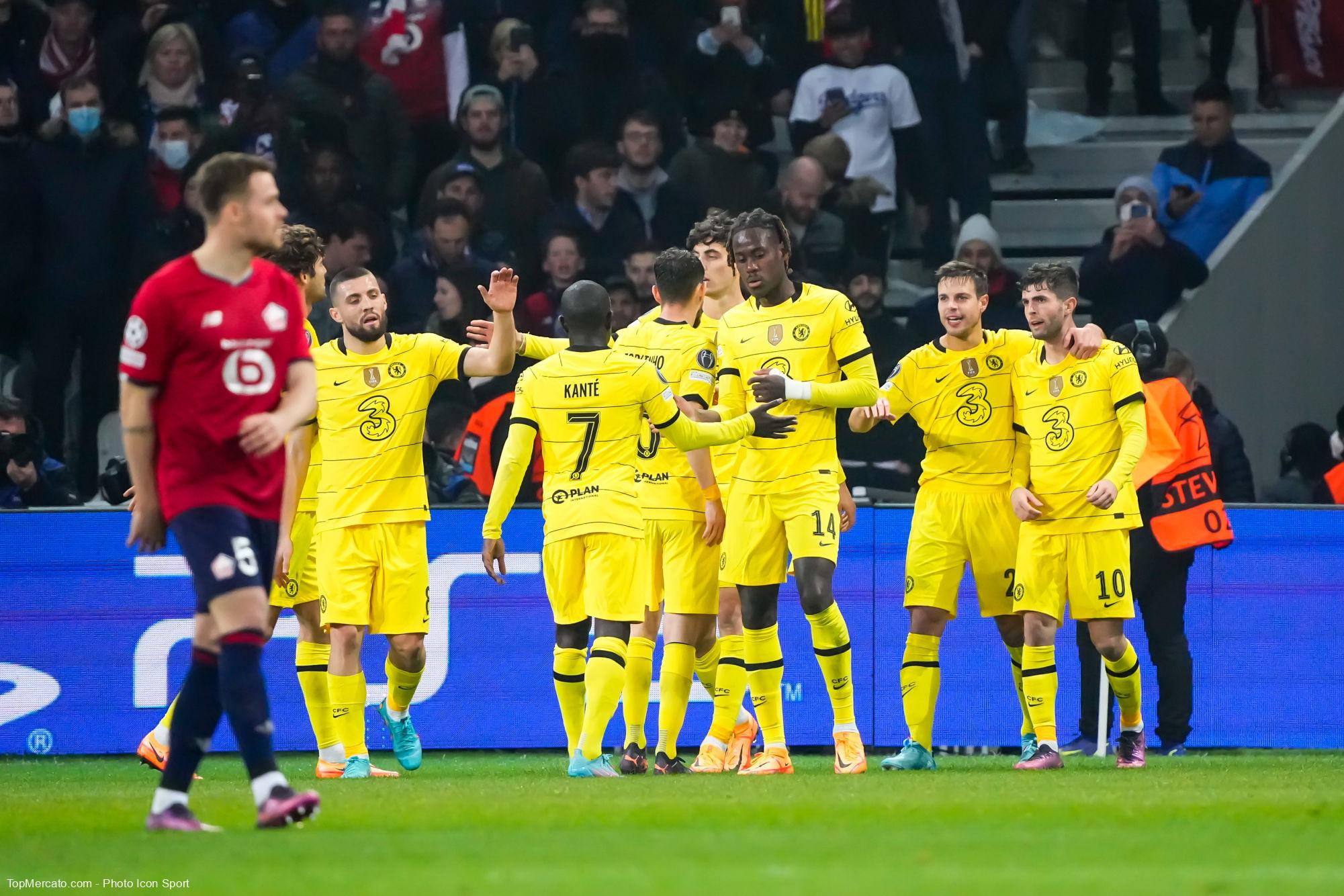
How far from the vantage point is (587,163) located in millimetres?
14305

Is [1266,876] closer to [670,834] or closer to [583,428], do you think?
[670,834]

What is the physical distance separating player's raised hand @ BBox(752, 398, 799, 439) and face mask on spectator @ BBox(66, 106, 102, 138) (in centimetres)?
753

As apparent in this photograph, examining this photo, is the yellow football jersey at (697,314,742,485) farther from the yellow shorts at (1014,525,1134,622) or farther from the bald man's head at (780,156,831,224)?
the bald man's head at (780,156,831,224)

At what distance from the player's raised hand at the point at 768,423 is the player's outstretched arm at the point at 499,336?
3.92ft

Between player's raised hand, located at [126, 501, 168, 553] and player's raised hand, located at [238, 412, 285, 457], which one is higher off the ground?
player's raised hand, located at [238, 412, 285, 457]

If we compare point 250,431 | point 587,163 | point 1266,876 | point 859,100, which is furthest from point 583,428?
point 859,100

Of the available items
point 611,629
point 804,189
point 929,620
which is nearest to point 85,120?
point 804,189

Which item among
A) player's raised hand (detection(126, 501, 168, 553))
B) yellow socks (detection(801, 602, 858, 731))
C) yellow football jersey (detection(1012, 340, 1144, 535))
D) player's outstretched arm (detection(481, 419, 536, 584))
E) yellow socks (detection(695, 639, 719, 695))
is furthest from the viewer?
yellow socks (detection(695, 639, 719, 695))

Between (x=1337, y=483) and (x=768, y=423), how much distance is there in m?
5.24

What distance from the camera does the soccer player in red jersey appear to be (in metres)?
5.87

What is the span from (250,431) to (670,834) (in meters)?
1.80

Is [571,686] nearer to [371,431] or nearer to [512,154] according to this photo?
[371,431]

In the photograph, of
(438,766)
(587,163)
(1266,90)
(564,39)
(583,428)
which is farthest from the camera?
(1266,90)

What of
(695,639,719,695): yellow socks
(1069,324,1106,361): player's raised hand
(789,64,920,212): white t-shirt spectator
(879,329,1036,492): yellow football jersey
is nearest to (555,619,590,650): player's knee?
(695,639,719,695): yellow socks
